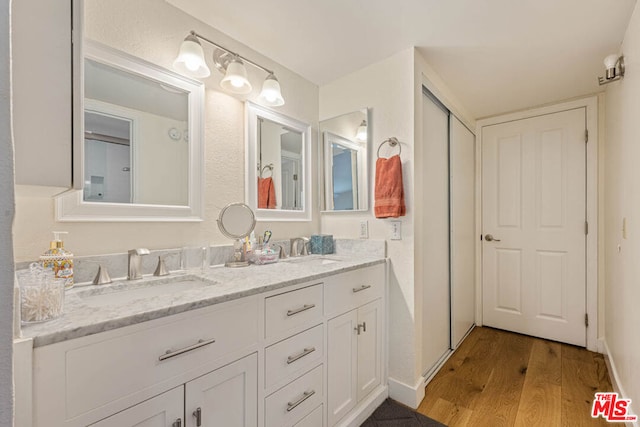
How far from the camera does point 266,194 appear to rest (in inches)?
73.4

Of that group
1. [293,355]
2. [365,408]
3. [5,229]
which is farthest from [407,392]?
[5,229]

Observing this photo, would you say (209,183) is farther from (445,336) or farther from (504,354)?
(504,354)

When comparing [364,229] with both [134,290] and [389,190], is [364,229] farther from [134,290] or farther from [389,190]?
[134,290]

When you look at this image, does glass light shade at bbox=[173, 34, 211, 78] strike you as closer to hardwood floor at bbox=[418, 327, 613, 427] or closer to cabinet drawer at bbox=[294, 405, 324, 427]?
cabinet drawer at bbox=[294, 405, 324, 427]

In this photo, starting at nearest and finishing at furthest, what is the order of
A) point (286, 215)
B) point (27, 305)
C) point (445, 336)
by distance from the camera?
point (27, 305)
point (286, 215)
point (445, 336)

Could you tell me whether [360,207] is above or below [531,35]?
below

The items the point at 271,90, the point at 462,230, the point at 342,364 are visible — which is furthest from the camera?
the point at 462,230

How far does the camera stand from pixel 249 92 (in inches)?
67.6

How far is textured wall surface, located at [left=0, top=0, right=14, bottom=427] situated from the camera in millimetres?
321

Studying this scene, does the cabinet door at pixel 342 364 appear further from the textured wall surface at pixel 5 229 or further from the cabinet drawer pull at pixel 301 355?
the textured wall surface at pixel 5 229

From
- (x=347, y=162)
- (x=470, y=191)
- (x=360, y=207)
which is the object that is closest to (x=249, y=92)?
(x=347, y=162)

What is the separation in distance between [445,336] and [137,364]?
227cm

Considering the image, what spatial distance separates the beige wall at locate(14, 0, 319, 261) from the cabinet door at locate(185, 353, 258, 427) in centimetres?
71

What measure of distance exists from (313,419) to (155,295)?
90 cm
